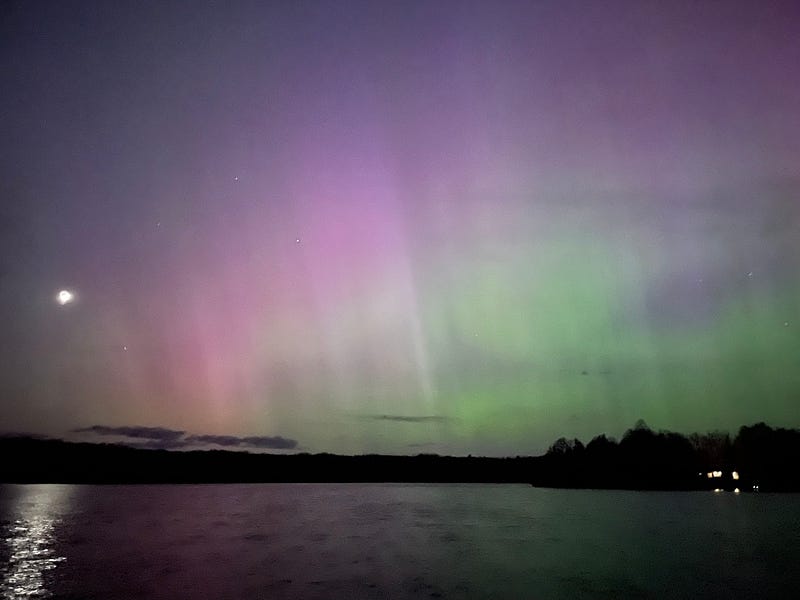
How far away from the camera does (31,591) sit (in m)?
32.9

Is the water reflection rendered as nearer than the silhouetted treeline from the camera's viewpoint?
Yes

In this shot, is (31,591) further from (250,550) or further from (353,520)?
(353,520)

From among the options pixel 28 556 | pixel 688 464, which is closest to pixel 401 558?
pixel 28 556

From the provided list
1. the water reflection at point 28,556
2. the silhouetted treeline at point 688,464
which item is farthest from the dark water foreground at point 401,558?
the silhouetted treeline at point 688,464

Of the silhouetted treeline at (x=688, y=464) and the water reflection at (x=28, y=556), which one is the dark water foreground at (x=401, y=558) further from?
the silhouetted treeline at (x=688, y=464)

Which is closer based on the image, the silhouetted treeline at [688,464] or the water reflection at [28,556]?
the water reflection at [28,556]

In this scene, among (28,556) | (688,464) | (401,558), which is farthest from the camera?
(688,464)

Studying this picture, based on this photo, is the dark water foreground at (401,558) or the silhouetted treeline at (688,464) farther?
the silhouetted treeline at (688,464)

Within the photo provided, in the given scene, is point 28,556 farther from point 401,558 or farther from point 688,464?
point 688,464

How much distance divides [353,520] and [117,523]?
93.5 feet

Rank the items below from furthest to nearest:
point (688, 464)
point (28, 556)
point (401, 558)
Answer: point (688, 464) → point (28, 556) → point (401, 558)

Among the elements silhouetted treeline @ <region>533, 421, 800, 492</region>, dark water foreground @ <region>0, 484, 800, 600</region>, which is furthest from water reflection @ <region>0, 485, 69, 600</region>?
silhouetted treeline @ <region>533, 421, 800, 492</region>

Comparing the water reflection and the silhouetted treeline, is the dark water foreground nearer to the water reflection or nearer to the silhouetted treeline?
the water reflection

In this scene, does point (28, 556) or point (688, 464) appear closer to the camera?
point (28, 556)
